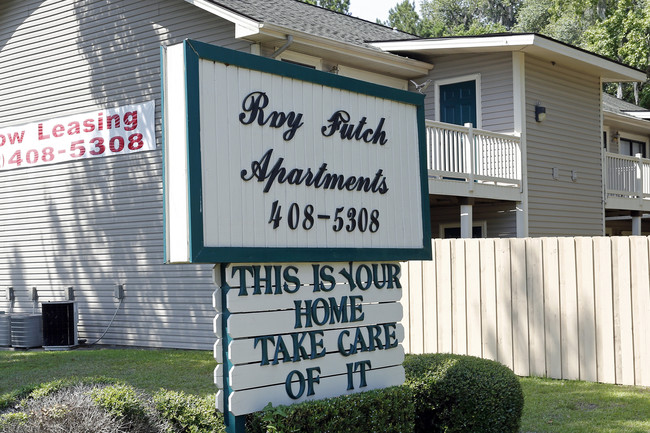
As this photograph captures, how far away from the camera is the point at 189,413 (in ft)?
17.7

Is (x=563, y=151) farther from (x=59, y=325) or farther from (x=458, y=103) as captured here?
(x=59, y=325)

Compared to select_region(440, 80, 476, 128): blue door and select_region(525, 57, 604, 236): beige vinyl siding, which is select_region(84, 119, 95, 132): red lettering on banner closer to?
select_region(440, 80, 476, 128): blue door

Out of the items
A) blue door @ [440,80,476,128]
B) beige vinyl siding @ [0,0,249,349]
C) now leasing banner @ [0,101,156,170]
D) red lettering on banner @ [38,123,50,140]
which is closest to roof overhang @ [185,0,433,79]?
beige vinyl siding @ [0,0,249,349]

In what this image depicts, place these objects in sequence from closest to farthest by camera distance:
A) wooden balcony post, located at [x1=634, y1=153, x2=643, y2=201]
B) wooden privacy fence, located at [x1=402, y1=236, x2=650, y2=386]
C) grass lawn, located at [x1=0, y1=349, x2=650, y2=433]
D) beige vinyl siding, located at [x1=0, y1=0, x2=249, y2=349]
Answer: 1. grass lawn, located at [x1=0, y1=349, x2=650, y2=433]
2. wooden privacy fence, located at [x1=402, y1=236, x2=650, y2=386]
3. beige vinyl siding, located at [x1=0, y1=0, x2=249, y2=349]
4. wooden balcony post, located at [x1=634, y1=153, x2=643, y2=201]

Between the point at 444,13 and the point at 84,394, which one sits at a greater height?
the point at 444,13

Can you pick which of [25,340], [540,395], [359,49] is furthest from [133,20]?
[540,395]

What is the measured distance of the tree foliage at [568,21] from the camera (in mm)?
34812

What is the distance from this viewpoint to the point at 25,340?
49.5 ft

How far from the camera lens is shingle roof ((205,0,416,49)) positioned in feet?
46.4

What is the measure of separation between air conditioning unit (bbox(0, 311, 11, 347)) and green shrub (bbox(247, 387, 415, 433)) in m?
11.5

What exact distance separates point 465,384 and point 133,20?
11247mm

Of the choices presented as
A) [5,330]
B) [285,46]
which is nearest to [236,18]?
[285,46]

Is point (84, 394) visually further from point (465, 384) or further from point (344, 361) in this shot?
point (465, 384)

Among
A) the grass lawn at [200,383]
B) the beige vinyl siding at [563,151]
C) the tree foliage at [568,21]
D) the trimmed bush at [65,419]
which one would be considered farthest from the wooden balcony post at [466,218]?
the tree foliage at [568,21]
